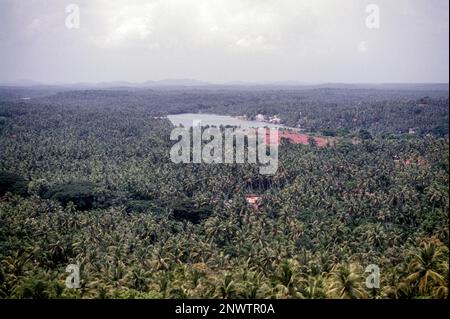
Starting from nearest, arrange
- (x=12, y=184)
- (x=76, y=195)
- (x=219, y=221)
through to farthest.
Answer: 1. (x=219, y=221)
2. (x=76, y=195)
3. (x=12, y=184)

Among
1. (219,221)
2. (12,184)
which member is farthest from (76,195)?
(219,221)

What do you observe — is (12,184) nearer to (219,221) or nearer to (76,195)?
(76,195)

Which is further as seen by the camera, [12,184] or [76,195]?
[12,184]

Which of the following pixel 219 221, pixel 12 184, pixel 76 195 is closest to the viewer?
pixel 219 221

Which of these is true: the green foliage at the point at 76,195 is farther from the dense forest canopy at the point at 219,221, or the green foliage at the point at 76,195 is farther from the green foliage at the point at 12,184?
the green foliage at the point at 12,184

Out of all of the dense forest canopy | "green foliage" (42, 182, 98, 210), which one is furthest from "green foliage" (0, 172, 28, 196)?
"green foliage" (42, 182, 98, 210)

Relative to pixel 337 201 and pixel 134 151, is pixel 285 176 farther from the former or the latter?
pixel 134 151

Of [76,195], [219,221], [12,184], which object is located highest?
[12,184]

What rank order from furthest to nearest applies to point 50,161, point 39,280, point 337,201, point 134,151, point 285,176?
point 134,151 → point 50,161 → point 285,176 → point 337,201 → point 39,280

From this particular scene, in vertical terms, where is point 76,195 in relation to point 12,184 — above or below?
below

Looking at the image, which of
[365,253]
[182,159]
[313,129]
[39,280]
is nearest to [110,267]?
[39,280]
